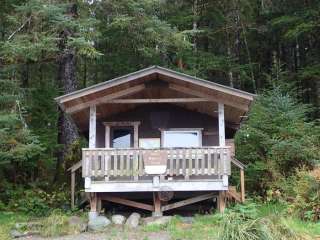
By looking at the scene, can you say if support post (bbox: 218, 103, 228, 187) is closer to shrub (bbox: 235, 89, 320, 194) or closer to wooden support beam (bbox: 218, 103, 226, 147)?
wooden support beam (bbox: 218, 103, 226, 147)

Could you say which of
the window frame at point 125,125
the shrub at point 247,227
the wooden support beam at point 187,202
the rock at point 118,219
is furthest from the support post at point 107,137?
the shrub at point 247,227

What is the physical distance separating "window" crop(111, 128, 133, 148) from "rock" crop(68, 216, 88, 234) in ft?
11.8

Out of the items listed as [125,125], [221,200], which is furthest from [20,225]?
[221,200]

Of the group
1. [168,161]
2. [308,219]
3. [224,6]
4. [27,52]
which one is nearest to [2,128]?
[27,52]

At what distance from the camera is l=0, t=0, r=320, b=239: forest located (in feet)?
52.3

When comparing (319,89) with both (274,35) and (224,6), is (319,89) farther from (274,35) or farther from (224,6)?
(224,6)

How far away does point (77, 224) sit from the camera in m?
12.9

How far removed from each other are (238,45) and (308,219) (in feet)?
57.8

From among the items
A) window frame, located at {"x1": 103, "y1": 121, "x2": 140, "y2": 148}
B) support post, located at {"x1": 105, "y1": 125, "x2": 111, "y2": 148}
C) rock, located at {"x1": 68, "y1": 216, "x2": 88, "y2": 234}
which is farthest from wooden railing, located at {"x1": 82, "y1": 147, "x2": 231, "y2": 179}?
window frame, located at {"x1": 103, "y1": 121, "x2": 140, "y2": 148}

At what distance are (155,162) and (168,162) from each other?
0.39 metres

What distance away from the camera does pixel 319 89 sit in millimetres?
25953

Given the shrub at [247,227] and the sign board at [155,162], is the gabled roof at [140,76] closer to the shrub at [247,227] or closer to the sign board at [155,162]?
the sign board at [155,162]

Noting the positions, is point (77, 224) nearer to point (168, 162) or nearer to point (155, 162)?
point (155, 162)

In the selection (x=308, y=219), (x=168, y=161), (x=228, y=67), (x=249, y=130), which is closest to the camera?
(x=308, y=219)
